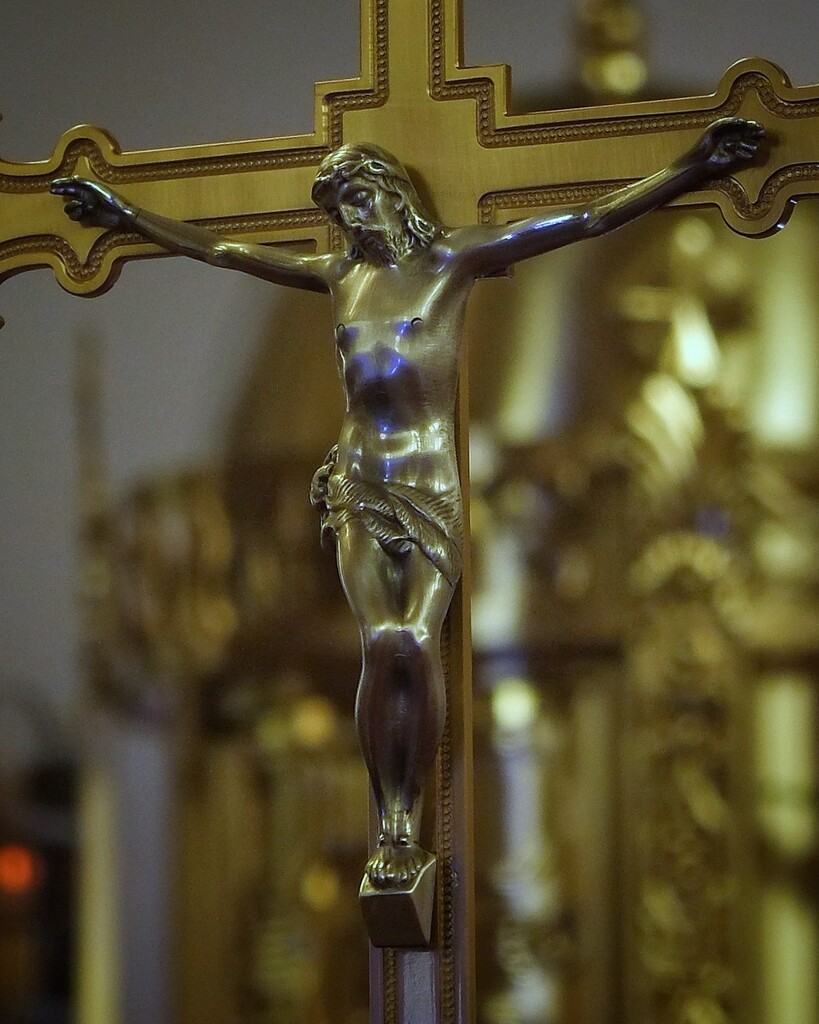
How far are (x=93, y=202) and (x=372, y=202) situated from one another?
28 cm

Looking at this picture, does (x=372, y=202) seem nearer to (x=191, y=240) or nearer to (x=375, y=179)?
(x=375, y=179)

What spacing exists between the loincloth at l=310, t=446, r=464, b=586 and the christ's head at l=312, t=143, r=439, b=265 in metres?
0.18

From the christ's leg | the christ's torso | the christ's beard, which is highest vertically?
the christ's beard

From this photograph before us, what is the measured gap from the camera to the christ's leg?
5.02 feet

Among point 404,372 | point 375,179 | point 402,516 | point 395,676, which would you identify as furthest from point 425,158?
point 395,676

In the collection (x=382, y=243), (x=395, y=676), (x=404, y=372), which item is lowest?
(x=395, y=676)

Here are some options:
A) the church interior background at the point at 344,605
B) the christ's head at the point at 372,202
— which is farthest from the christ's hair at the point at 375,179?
the church interior background at the point at 344,605

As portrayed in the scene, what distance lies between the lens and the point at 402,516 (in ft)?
5.03

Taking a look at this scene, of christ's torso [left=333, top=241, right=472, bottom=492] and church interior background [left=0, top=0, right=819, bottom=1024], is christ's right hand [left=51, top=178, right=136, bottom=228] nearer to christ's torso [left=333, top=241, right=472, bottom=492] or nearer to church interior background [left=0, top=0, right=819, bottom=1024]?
church interior background [left=0, top=0, right=819, bottom=1024]

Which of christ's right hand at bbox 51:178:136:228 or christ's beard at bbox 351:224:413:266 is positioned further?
christ's right hand at bbox 51:178:136:228

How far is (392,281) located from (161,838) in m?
0.57

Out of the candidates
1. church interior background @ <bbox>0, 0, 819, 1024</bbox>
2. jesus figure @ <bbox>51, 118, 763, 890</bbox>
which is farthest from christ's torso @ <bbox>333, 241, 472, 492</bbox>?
church interior background @ <bbox>0, 0, 819, 1024</bbox>

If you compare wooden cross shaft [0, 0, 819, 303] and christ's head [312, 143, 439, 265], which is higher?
wooden cross shaft [0, 0, 819, 303]

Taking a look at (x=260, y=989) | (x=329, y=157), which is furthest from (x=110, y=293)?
(x=260, y=989)
